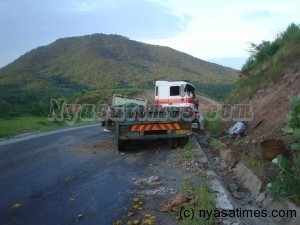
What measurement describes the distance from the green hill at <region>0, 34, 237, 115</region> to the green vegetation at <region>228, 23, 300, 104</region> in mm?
40753

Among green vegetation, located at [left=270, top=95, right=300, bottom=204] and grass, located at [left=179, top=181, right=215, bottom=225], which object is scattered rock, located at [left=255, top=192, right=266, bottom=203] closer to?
green vegetation, located at [left=270, top=95, right=300, bottom=204]

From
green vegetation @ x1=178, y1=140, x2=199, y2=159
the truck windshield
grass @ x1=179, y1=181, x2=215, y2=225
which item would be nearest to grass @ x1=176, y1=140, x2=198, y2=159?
green vegetation @ x1=178, y1=140, x2=199, y2=159

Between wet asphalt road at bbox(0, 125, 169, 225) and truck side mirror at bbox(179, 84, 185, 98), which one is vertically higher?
truck side mirror at bbox(179, 84, 185, 98)

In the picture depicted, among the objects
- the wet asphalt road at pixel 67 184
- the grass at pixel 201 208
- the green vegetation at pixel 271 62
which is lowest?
the wet asphalt road at pixel 67 184

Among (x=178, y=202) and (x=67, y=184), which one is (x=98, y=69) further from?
(x=178, y=202)

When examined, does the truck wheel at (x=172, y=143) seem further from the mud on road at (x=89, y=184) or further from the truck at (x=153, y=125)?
the mud on road at (x=89, y=184)

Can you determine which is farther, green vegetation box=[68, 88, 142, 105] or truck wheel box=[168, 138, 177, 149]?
green vegetation box=[68, 88, 142, 105]

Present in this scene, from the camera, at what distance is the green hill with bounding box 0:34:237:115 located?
70500mm

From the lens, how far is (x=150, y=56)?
4021 inches

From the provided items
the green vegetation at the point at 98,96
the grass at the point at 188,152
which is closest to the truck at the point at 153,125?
the grass at the point at 188,152

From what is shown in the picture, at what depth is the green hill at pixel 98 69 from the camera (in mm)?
70500

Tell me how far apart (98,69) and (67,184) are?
7680cm

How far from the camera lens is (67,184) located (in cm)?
844

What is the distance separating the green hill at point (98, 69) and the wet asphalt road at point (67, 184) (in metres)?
42.8
